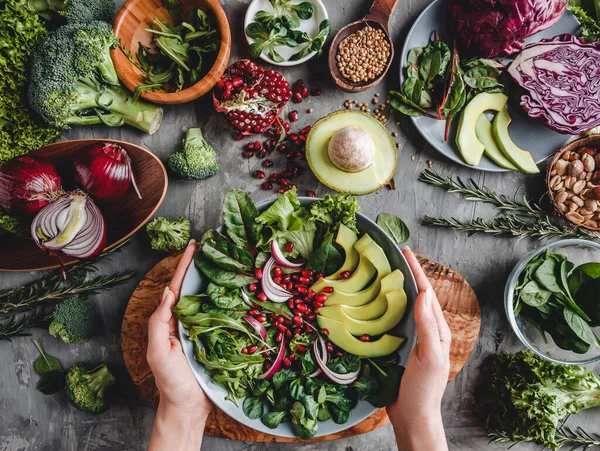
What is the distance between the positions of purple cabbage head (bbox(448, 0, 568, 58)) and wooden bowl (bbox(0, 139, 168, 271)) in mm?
1537

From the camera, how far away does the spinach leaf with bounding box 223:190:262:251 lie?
186 cm

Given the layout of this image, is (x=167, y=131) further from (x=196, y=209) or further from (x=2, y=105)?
(x=2, y=105)

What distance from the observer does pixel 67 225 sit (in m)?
1.87

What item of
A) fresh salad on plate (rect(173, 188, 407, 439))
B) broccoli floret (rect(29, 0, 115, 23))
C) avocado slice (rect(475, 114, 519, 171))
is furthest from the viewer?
avocado slice (rect(475, 114, 519, 171))

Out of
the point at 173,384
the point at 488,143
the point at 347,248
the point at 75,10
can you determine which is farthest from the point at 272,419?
the point at 75,10

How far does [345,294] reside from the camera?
6.20 ft

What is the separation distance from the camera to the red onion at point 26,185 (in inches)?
72.1

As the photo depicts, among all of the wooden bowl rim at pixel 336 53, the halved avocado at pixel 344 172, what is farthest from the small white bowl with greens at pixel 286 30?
the halved avocado at pixel 344 172

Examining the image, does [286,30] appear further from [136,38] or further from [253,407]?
[253,407]

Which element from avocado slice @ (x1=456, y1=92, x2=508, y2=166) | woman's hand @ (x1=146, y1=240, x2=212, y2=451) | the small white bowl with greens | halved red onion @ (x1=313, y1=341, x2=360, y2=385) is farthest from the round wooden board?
the small white bowl with greens

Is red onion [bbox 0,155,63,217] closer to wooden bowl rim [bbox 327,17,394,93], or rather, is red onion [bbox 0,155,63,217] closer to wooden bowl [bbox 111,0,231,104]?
wooden bowl [bbox 111,0,231,104]

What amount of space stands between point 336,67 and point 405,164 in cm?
58

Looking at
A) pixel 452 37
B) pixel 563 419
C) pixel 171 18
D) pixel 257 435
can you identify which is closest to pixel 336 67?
pixel 452 37

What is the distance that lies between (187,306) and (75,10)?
1366mm
